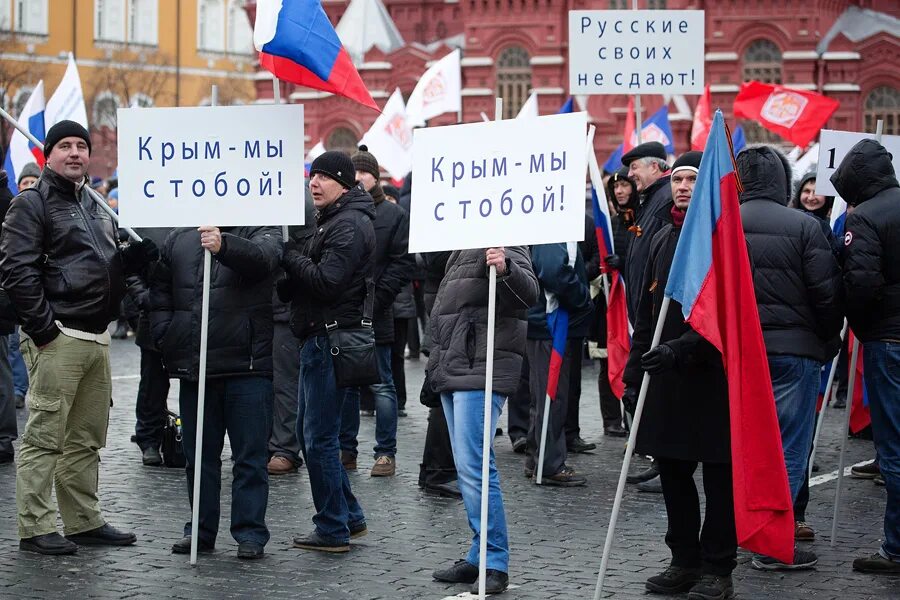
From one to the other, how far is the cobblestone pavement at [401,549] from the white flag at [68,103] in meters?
3.90

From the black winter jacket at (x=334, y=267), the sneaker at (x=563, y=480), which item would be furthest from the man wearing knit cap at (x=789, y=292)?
the sneaker at (x=563, y=480)

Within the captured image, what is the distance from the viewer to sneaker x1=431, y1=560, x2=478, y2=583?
23.7 feet

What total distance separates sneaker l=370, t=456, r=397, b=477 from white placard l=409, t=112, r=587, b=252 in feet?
11.8

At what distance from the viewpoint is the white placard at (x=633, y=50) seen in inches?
503

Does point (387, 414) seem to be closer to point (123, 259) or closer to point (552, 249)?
point (552, 249)

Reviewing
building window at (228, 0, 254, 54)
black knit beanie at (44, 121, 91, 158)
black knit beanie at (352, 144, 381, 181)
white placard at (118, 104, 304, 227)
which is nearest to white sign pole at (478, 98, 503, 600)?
white placard at (118, 104, 304, 227)

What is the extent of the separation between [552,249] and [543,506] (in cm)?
176

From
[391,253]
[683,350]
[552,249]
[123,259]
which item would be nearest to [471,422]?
[683,350]

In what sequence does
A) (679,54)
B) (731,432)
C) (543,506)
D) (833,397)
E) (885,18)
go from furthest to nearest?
(885,18) < (833,397) < (679,54) < (543,506) < (731,432)

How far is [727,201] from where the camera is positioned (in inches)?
270

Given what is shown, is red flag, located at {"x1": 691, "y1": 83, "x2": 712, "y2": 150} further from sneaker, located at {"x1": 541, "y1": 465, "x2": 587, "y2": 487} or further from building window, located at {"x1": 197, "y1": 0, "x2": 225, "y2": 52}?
building window, located at {"x1": 197, "y1": 0, "x2": 225, "y2": 52}

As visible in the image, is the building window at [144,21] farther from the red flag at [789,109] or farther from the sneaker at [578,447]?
the sneaker at [578,447]

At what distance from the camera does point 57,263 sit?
7.82 m

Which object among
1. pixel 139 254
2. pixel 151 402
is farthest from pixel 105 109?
pixel 139 254
